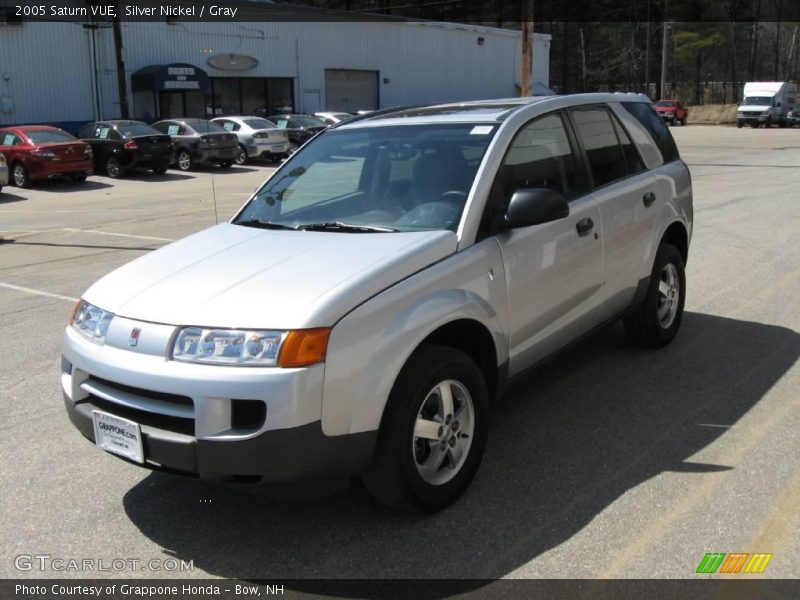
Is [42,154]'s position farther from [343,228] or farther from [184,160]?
[343,228]

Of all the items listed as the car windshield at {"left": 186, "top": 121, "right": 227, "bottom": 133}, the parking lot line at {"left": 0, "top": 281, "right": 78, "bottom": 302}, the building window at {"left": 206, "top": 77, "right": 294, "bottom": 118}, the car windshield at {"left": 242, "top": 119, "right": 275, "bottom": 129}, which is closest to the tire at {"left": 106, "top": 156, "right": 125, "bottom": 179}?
the car windshield at {"left": 186, "top": 121, "right": 227, "bottom": 133}

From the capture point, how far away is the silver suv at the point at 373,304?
319 centimetres

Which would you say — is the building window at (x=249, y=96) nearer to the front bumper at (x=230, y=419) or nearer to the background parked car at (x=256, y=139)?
the background parked car at (x=256, y=139)

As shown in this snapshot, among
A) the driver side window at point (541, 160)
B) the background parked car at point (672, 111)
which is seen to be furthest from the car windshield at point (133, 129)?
the background parked car at point (672, 111)

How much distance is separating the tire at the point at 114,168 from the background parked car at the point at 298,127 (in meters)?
6.97

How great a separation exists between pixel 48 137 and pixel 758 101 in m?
43.7

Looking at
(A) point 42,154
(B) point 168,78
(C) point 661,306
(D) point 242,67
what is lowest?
(C) point 661,306

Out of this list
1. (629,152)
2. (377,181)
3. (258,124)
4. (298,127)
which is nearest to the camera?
(377,181)

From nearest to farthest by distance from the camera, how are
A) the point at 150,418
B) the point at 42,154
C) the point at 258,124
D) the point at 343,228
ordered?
the point at 150,418
the point at 343,228
the point at 42,154
the point at 258,124

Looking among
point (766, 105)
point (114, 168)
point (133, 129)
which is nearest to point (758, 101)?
point (766, 105)

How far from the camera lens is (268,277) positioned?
356 centimetres

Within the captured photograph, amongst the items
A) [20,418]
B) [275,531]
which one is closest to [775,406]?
[275,531]

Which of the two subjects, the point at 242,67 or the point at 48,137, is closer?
the point at 48,137

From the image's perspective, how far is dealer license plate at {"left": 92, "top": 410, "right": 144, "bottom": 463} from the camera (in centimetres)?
334
